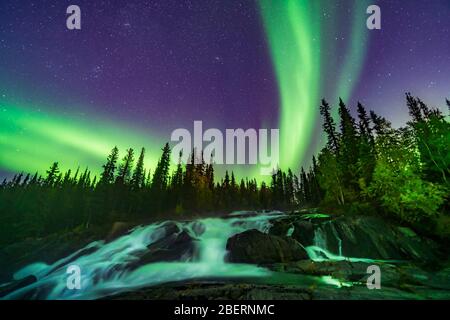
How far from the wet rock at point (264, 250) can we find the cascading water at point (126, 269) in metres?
0.87

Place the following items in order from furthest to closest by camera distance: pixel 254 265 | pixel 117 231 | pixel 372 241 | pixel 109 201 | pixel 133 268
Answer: pixel 109 201 → pixel 117 231 → pixel 372 241 → pixel 133 268 → pixel 254 265

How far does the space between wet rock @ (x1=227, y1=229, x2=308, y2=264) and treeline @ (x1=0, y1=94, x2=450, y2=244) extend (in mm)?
11308

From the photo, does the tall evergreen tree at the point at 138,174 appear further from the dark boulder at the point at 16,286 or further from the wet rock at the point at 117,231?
the dark boulder at the point at 16,286

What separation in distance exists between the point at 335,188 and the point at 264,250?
2518 cm

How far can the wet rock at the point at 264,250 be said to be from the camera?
15890 mm

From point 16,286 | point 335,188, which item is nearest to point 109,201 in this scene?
point 16,286

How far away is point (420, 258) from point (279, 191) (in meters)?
82.4

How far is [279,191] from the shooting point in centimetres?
9862

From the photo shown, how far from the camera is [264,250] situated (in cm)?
1630

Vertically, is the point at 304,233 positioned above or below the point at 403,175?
below

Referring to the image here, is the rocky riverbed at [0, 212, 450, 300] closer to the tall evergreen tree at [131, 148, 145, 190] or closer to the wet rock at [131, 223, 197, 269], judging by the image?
the wet rock at [131, 223, 197, 269]

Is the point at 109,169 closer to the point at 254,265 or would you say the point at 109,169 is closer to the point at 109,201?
the point at 109,201
